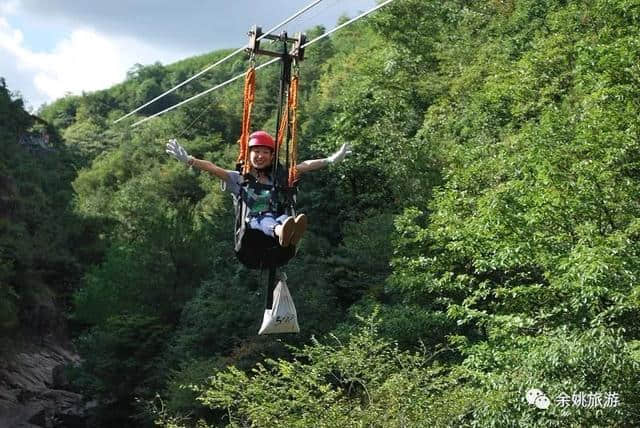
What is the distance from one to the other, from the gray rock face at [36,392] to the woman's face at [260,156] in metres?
22.1

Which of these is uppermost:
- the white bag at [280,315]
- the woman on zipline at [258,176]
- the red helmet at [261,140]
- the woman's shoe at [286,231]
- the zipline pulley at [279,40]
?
the zipline pulley at [279,40]

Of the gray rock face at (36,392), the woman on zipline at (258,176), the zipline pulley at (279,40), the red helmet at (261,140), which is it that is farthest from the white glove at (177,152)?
the gray rock face at (36,392)

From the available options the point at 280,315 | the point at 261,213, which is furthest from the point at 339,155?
the point at 280,315

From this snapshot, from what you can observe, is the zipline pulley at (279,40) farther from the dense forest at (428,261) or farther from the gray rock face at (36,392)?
the gray rock face at (36,392)

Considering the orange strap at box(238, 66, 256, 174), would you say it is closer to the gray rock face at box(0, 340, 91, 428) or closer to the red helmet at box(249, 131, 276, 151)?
the red helmet at box(249, 131, 276, 151)

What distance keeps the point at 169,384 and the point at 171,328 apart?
4.24 metres

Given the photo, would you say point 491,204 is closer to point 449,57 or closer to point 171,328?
point 171,328

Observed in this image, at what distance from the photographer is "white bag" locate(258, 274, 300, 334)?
7.94 meters

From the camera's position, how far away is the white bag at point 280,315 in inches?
313

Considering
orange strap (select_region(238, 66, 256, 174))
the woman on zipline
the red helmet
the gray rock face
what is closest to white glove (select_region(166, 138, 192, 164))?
the woman on zipline

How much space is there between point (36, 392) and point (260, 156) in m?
28.1

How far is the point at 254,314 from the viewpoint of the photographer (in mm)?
20359

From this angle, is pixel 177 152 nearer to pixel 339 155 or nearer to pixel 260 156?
pixel 260 156

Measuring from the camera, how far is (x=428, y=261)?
16656 millimetres
